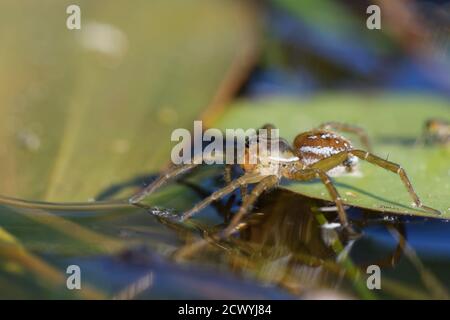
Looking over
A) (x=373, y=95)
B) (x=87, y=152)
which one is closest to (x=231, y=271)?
(x=87, y=152)

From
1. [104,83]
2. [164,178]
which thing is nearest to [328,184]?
[164,178]

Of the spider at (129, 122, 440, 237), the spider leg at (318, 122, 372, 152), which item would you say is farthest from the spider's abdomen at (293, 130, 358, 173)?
the spider leg at (318, 122, 372, 152)

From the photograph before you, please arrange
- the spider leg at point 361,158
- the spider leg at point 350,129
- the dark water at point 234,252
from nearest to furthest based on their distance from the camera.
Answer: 1. the dark water at point 234,252
2. the spider leg at point 361,158
3. the spider leg at point 350,129

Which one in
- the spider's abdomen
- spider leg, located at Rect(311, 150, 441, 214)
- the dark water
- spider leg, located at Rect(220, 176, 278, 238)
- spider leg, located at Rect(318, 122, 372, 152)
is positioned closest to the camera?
the dark water

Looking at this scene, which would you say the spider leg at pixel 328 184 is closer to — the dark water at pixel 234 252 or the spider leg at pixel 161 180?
the dark water at pixel 234 252

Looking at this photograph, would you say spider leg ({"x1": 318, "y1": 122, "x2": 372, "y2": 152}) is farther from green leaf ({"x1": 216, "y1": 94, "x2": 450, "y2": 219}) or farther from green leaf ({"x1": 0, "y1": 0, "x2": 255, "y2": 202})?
green leaf ({"x1": 0, "y1": 0, "x2": 255, "y2": 202})

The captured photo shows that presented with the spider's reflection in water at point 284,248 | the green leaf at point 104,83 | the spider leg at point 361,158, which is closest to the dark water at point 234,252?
the spider's reflection in water at point 284,248
